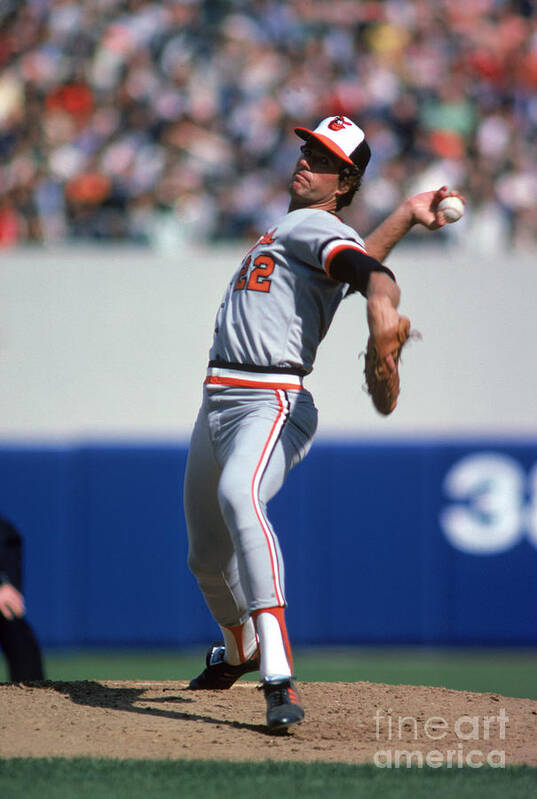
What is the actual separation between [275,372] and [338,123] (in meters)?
0.86

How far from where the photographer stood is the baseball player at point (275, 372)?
3.57 metres

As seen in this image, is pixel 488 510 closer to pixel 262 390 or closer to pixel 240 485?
pixel 262 390

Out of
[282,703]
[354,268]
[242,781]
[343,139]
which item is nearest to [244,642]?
[282,703]

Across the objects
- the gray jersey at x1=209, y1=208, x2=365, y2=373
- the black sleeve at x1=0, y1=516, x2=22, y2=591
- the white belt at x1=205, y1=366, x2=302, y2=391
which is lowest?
the black sleeve at x1=0, y1=516, x2=22, y2=591

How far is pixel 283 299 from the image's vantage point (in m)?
3.77

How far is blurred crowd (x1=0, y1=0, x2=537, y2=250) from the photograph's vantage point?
9398 millimetres

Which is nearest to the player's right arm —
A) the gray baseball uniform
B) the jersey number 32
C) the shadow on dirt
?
the gray baseball uniform

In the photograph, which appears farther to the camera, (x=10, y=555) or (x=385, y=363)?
(x=10, y=555)

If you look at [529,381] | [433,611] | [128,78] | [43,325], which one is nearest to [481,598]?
[433,611]

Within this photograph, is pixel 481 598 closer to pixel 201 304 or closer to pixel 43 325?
pixel 201 304

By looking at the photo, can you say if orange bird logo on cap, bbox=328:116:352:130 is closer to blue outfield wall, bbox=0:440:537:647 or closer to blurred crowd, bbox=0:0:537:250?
blue outfield wall, bbox=0:440:537:647

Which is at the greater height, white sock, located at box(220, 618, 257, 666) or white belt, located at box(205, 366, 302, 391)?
white belt, located at box(205, 366, 302, 391)

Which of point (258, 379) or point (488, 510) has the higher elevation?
point (258, 379)

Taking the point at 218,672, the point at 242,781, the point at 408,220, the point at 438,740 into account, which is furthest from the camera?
the point at 218,672
